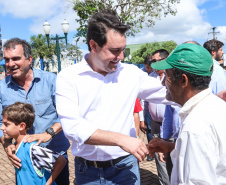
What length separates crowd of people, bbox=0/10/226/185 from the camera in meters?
1.38

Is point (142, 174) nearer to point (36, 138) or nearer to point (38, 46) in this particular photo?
point (36, 138)

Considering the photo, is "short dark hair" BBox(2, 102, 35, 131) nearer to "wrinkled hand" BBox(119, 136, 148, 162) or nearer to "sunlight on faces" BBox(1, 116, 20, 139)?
"sunlight on faces" BBox(1, 116, 20, 139)

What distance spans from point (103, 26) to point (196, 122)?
3.57ft

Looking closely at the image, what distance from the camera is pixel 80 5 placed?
14367mm

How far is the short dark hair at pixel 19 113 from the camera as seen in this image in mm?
2525

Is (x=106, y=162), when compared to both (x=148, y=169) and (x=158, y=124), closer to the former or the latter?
(x=158, y=124)

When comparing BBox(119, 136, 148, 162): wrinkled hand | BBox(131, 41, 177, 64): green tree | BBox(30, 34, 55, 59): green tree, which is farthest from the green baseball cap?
BBox(131, 41, 177, 64): green tree

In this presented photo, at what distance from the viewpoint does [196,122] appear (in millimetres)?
1357

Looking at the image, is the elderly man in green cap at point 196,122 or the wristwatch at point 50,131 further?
the wristwatch at point 50,131

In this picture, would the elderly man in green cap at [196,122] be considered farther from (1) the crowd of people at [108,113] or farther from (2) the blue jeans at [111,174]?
(2) the blue jeans at [111,174]

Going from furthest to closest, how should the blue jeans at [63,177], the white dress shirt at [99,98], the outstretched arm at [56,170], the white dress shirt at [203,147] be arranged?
1. the blue jeans at [63,177]
2. the outstretched arm at [56,170]
3. the white dress shirt at [99,98]
4. the white dress shirt at [203,147]

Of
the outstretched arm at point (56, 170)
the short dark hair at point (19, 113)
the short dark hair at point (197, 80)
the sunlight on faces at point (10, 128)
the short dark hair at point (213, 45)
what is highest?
the short dark hair at point (213, 45)

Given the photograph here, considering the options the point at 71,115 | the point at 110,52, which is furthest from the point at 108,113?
the point at 110,52

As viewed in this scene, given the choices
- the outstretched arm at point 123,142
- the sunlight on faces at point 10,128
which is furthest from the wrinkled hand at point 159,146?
the sunlight on faces at point 10,128
